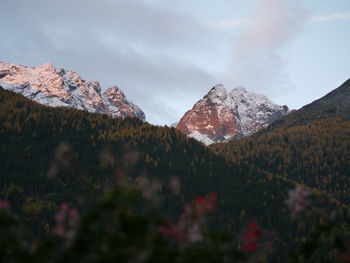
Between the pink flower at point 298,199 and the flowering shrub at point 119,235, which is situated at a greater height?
the pink flower at point 298,199

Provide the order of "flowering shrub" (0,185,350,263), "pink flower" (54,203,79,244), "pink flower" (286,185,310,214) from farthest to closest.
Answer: "pink flower" (286,185,310,214) → "pink flower" (54,203,79,244) → "flowering shrub" (0,185,350,263)

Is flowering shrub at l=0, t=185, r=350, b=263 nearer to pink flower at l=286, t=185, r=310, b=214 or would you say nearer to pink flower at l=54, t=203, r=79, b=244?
pink flower at l=54, t=203, r=79, b=244

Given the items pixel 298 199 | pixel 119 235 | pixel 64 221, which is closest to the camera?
pixel 119 235

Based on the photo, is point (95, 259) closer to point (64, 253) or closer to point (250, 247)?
point (64, 253)

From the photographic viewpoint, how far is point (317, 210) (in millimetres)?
19234

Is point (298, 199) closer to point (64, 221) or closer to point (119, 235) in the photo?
point (119, 235)

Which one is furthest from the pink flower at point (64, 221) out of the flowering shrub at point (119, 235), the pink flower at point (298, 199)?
the pink flower at point (298, 199)

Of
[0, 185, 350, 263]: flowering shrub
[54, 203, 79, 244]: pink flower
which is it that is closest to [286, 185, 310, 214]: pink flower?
[0, 185, 350, 263]: flowering shrub

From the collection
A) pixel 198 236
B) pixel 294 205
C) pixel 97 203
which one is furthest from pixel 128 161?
pixel 294 205

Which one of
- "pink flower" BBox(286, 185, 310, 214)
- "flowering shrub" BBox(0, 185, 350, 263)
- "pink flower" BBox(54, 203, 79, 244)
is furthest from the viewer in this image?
"pink flower" BBox(286, 185, 310, 214)

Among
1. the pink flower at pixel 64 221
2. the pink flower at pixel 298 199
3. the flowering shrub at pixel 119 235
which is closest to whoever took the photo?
the flowering shrub at pixel 119 235

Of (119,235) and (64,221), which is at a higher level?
(64,221)

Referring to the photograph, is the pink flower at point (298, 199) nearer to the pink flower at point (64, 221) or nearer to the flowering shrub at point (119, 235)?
the flowering shrub at point (119, 235)

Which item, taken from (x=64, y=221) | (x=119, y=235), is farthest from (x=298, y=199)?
(x=64, y=221)
